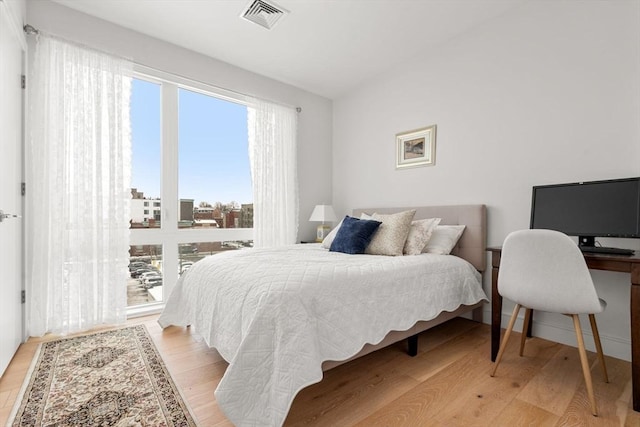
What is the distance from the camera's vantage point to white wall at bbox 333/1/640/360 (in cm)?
203

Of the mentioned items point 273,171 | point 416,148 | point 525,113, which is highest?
point 525,113

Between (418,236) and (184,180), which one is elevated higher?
(184,180)

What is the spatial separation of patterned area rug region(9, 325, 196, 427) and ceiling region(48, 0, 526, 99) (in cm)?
271

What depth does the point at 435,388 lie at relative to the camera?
1.67 meters

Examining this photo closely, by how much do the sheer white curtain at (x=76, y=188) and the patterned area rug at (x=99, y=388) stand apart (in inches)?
14.3

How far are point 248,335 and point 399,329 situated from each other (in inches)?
38.0

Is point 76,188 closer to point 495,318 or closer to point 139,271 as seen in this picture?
point 139,271

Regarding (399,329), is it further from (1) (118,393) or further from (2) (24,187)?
(2) (24,187)

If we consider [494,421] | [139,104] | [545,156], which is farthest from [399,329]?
[139,104]

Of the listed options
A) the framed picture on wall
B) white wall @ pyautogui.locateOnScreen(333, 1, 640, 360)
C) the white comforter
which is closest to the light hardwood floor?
the white comforter

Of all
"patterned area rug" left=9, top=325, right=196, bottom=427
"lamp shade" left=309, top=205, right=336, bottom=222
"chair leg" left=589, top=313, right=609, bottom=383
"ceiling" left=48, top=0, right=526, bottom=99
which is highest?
"ceiling" left=48, top=0, right=526, bottom=99

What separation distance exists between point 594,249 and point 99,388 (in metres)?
2.99

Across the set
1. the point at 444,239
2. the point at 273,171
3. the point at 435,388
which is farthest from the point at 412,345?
the point at 273,171

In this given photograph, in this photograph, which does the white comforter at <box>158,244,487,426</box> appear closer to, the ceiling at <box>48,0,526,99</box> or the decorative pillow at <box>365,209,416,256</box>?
the decorative pillow at <box>365,209,416,256</box>
